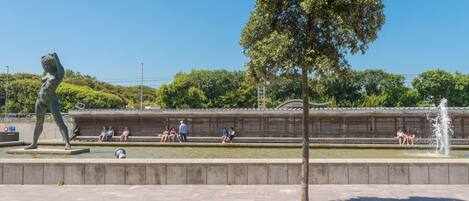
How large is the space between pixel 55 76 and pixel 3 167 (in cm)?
692

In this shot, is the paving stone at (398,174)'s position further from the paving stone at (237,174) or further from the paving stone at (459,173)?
the paving stone at (237,174)

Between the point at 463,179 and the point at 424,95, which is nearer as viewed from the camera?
the point at 463,179

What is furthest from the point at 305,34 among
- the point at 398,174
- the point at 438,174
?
the point at 438,174

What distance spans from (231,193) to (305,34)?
13.6 ft

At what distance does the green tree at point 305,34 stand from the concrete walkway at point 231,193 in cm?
185

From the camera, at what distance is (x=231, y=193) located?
33.3ft

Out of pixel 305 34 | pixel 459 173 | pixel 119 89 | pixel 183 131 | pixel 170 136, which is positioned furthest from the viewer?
pixel 119 89

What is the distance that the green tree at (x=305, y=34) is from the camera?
7656 millimetres

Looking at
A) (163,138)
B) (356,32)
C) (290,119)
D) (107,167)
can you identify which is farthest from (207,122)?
(356,32)

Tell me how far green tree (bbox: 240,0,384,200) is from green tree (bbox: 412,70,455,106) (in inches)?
2642

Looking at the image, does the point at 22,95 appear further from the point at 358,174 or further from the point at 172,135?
the point at 358,174

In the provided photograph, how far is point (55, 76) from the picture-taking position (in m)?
17.7

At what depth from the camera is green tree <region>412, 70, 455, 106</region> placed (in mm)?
68812

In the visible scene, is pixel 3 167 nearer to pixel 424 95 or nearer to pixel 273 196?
pixel 273 196
